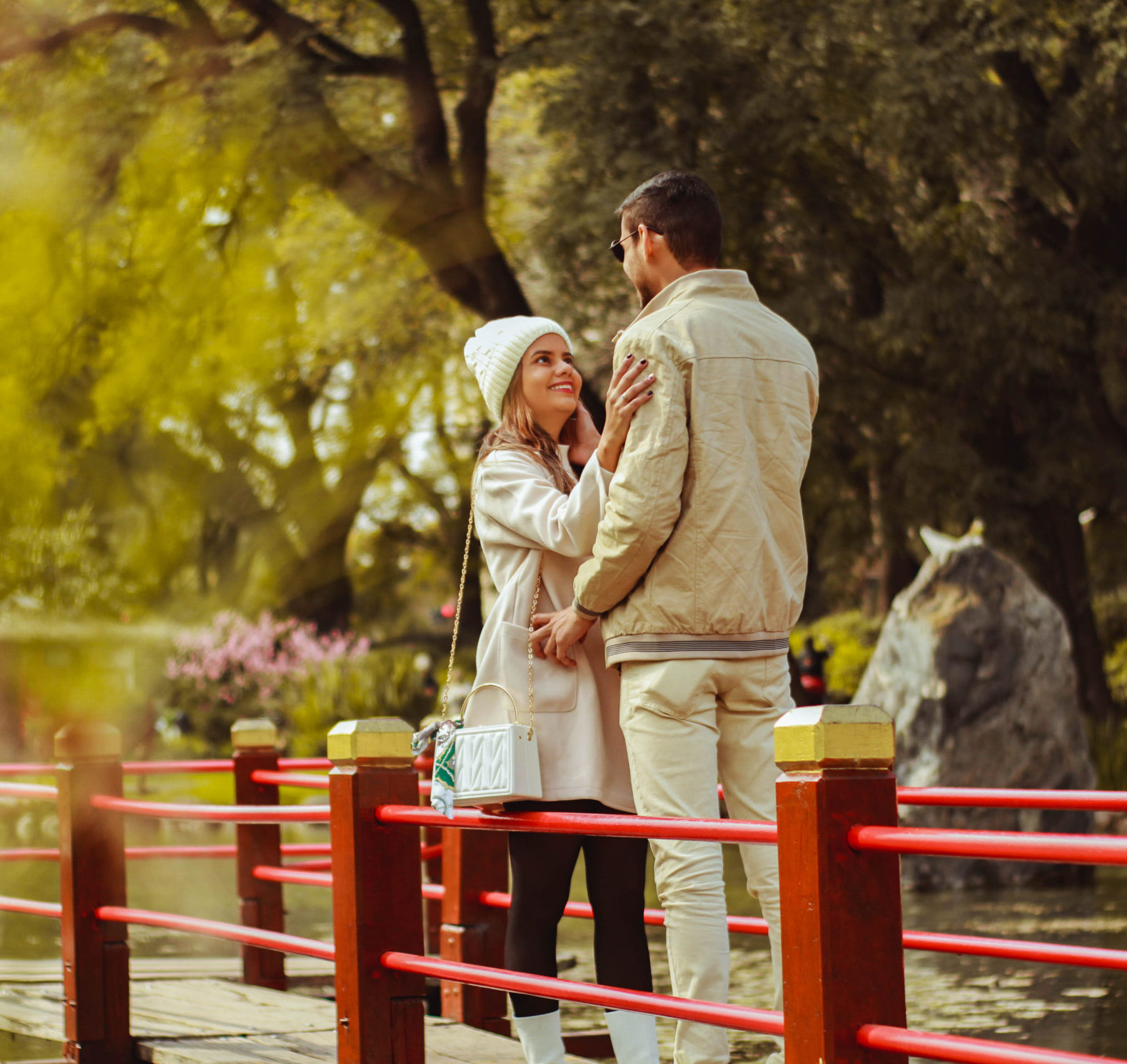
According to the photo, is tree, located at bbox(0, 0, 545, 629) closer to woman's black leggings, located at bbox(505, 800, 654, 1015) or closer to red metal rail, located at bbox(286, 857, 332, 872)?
red metal rail, located at bbox(286, 857, 332, 872)

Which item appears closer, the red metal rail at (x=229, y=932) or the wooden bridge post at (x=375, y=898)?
the wooden bridge post at (x=375, y=898)

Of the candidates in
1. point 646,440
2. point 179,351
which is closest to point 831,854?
point 646,440

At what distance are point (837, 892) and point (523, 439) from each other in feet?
4.58

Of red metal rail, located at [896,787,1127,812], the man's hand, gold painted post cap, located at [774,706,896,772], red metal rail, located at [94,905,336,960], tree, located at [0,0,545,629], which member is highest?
tree, located at [0,0,545,629]

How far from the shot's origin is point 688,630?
2859 mm

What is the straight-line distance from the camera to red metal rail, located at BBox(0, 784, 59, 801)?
4.76 m

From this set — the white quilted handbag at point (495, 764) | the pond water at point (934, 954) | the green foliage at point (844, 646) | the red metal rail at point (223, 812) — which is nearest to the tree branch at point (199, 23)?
the pond water at point (934, 954)

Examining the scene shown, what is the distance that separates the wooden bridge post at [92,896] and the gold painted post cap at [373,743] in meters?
1.38

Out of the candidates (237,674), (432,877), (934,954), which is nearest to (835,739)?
(432,877)

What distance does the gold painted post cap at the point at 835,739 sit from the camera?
2.08 metres

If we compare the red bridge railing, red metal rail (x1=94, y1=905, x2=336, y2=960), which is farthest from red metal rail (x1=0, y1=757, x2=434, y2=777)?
red metal rail (x1=94, y1=905, x2=336, y2=960)

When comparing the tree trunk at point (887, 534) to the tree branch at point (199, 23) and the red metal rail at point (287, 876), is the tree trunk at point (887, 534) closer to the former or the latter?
the tree branch at point (199, 23)

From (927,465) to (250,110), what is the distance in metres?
6.21

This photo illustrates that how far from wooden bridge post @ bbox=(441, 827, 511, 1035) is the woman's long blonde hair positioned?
1915 mm
